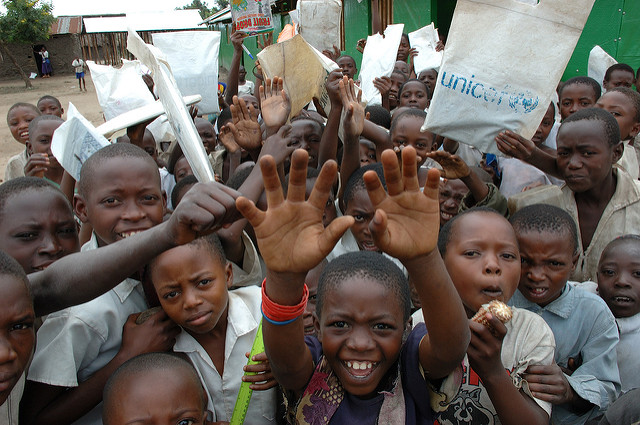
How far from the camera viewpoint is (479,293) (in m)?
1.79

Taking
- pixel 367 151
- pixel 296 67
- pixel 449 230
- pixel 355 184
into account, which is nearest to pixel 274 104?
pixel 296 67

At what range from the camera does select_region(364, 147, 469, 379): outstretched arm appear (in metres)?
1.13

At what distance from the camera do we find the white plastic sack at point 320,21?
4.87 m

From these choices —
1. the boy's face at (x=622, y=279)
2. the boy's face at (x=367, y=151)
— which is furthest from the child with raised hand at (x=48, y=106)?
the boy's face at (x=622, y=279)

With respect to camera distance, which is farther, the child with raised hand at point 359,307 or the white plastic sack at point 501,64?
the white plastic sack at point 501,64

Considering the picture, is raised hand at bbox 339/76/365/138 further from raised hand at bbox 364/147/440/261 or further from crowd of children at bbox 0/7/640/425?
raised hand at bbox 364/147/440/261

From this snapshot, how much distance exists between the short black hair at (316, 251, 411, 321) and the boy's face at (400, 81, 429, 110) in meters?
3.58

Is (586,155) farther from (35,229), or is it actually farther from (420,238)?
(35,229)

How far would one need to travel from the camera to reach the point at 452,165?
2.48 m

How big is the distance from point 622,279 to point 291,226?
1.64 m

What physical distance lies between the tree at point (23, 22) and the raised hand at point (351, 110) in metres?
28.2

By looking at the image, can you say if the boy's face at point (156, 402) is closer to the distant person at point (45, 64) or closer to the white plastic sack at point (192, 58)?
the white plastic sack at point (192, 58)

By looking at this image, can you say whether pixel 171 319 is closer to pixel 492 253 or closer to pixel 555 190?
pixel 492 253

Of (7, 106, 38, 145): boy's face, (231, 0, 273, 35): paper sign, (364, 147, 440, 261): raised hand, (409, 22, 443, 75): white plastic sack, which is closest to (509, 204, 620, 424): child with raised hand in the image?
(364, 147, 440, 261): raised hand
